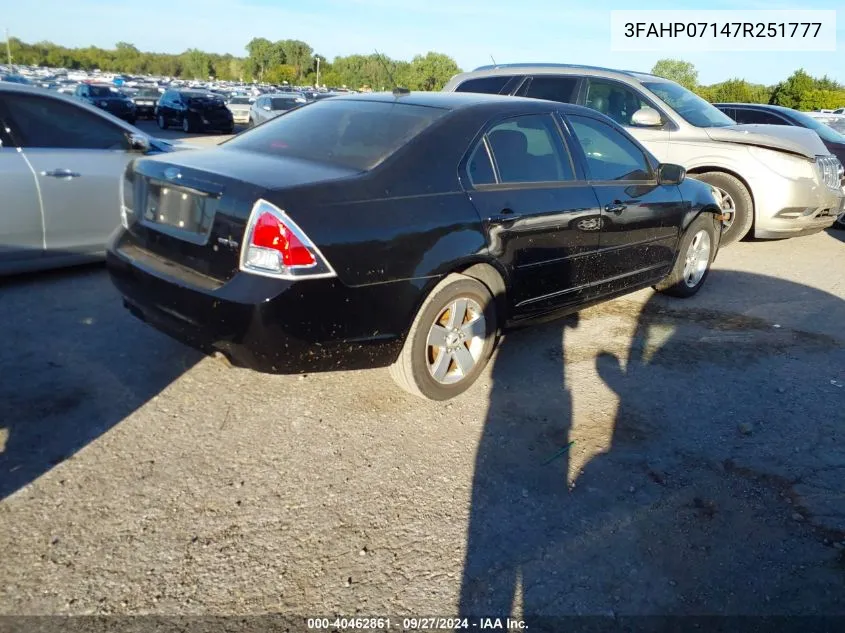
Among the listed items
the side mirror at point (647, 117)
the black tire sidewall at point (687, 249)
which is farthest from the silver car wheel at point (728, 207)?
the black tire sidewall at point (687, 249)

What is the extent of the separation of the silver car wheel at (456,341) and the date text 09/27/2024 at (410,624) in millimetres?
1534

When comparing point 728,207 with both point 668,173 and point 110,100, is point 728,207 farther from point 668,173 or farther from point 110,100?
point 110,100

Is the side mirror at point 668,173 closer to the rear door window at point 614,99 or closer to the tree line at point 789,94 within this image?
the rear door window at point 614,99

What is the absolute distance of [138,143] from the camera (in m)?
5.75

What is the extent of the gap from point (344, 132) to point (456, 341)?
131 cm

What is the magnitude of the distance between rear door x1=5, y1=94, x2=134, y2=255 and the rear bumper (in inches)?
92.5

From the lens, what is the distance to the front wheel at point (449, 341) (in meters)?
3.48

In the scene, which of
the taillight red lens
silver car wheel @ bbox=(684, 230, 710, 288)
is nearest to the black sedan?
the taillight red lens

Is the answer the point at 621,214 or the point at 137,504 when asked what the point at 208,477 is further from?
the point at 621,214

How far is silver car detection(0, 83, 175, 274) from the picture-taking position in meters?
5.05

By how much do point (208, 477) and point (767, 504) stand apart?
242 centimetres

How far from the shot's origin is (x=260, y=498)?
111 inches

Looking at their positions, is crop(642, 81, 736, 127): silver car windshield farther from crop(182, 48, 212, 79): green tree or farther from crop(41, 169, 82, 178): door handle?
crop(182, 48, 212, 79): green tree

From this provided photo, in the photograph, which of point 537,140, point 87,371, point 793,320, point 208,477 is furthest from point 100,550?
point 793,320
